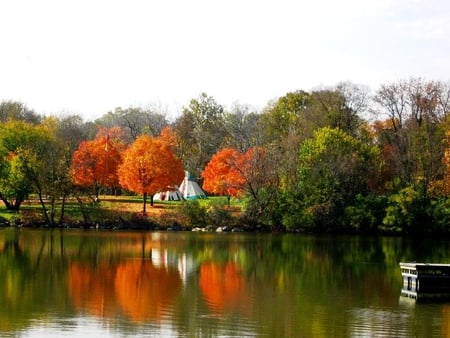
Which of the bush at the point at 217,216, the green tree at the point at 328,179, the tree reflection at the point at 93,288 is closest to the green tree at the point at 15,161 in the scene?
the bush at the point at 217,216

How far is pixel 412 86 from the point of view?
261ft

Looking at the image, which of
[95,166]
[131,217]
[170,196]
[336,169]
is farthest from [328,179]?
[170,196]

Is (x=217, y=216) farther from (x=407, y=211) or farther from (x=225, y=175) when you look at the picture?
(x=407, y=211)

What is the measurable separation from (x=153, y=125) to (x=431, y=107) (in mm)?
63048

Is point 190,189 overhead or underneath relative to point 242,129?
underneath

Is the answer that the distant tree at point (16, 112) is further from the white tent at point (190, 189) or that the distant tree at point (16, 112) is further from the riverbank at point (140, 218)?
the riverbank at point (140, 218)

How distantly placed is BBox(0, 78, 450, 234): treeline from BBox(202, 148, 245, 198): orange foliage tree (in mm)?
243

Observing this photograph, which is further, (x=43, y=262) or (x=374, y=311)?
(x=43, y=262)

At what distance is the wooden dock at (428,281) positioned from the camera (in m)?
31.7

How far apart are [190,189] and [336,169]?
79.2ft

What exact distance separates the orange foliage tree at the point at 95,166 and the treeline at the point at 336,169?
122 centimetres

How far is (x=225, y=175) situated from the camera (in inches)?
3214

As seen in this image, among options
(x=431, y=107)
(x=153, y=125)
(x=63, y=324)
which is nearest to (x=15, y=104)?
(x=153, y=125)

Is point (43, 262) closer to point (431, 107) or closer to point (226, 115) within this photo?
point (431, 107)
